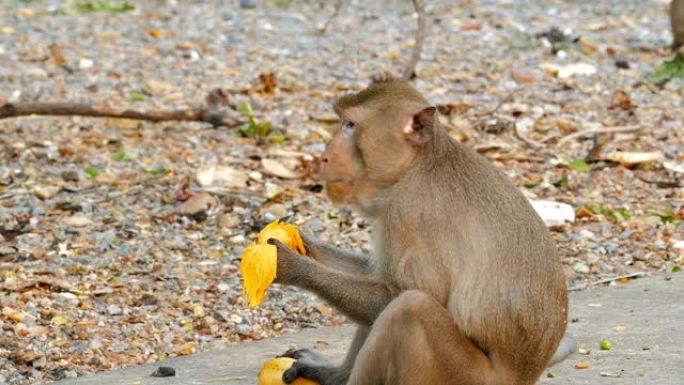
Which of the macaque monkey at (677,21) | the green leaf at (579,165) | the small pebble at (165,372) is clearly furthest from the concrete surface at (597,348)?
the macaque monkey at (677,21)

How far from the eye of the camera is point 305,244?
458cm

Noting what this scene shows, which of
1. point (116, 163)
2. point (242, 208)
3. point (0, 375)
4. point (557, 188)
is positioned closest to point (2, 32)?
point (116, 163)

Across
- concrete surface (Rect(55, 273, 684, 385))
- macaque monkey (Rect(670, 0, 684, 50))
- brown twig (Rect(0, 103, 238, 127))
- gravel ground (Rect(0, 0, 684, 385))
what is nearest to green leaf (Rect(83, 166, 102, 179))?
gravel ground (Rect(0, 0, 684, 385))

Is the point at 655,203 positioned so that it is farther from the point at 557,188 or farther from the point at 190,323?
the point at 190,323

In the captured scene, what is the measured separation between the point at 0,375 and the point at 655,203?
408cm

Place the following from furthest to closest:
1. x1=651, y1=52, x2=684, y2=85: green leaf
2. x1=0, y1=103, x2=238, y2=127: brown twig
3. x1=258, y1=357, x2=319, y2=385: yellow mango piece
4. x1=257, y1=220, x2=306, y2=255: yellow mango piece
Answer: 1. x1=651, y1=52, x2=684, y2=85: green leaf
2. x1=0, y1=103, x2=238, y2=127: brown twig
3. x1=258, y1=357, x2=319, y2=385: yellow mango piece
4. x1=257, y1=220, x2=306, y2=255: yellow mango piece

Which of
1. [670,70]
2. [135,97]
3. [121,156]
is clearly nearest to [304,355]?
[121,156]

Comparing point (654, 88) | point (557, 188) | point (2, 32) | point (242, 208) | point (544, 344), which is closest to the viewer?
point (544, 344)

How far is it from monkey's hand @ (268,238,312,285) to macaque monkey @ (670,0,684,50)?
7.25 meters

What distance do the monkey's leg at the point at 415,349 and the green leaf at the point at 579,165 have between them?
13.2 ft

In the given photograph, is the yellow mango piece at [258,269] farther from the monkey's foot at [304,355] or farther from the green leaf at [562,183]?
the green leaf at [562,183]

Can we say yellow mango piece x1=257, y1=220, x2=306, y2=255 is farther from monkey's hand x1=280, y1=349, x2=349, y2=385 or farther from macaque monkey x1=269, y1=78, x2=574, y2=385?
monkey's hand x1=280, y1=349, x2=349, y2=385

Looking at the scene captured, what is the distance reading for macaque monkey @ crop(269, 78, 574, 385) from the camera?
392 centimetres

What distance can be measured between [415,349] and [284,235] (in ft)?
2.61
